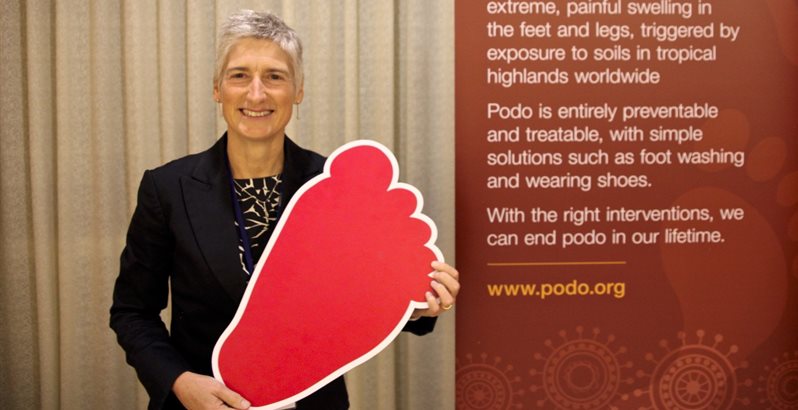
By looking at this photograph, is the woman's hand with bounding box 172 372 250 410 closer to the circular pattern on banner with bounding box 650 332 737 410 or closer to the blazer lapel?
the blazer lapel

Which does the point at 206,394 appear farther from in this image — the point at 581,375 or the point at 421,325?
the point at 581,375

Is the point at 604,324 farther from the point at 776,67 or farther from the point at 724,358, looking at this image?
the point at 776,67

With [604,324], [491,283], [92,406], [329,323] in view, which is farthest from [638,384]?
[92,406]

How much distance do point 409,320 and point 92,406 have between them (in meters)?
1.53

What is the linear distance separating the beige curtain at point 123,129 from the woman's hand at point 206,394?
3.66ft

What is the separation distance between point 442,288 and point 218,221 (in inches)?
18.3

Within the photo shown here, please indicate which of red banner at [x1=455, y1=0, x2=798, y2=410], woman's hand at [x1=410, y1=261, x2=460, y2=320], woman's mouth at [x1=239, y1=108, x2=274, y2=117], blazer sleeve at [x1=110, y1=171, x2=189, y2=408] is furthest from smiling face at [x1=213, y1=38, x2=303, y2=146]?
red banner at [x1=455, y1=0, x2=798, y2=410]

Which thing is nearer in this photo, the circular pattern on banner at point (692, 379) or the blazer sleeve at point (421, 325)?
the blazer sleeve at point (421, 325)

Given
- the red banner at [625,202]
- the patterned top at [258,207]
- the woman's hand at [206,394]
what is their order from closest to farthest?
Result: the woman's hand at [206,394], the patterned top at [258,207], the red banner at [625,202]

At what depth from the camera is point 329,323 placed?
1.33 metres

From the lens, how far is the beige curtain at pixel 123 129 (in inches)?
90.4

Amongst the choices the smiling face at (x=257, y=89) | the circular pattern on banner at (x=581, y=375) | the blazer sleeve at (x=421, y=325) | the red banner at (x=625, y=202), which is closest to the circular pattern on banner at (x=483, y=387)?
the red banner at (x=625, y=202)

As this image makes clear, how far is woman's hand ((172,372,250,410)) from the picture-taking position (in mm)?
1256

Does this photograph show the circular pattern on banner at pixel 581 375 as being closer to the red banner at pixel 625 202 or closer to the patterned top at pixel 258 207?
the red banner at pixel 625 202
